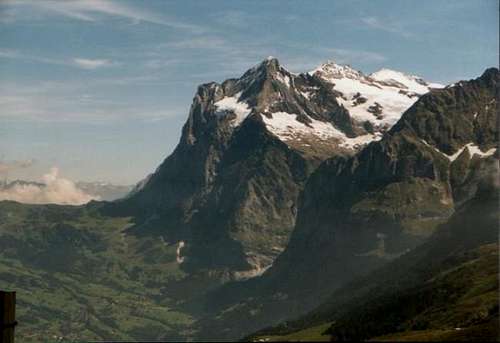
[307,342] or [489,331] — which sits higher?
[307,342]

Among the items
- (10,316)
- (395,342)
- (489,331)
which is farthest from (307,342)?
(489,331)

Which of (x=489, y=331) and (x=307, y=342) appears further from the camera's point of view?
(x=489, y=331)

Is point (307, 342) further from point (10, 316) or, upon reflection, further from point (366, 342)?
point (10, 316)

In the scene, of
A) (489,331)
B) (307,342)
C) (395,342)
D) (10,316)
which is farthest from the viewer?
(489,331)

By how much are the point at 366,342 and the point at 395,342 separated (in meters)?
1.16

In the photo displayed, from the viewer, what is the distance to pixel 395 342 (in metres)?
19.1

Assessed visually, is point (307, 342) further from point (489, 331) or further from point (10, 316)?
point (489, 331)

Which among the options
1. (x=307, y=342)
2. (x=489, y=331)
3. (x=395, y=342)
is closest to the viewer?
(x=307, y=342)

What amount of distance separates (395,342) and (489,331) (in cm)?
15265

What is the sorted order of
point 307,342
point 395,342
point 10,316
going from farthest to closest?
point 10,316, point 395,342, point 307,342

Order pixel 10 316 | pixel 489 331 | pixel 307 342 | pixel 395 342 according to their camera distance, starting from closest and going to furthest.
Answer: pixel 307 342
pixel 395 342
pixel 10 316
pixel 489 331

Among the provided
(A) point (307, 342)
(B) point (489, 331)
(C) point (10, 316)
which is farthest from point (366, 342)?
(B) point (489, 331)

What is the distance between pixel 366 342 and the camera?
20016 millimetres

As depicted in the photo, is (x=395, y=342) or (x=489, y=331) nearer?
(x=395, y=342)
